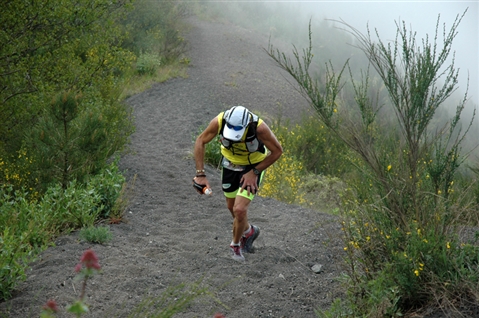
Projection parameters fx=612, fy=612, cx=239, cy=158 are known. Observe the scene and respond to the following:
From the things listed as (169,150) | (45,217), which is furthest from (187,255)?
(169,150)

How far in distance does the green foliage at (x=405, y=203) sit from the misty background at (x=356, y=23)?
20567mm

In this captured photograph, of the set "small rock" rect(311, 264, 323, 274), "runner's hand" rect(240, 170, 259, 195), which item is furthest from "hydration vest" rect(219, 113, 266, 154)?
"small rock" rect(311, 264, 323, 274)

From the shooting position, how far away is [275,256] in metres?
6.29

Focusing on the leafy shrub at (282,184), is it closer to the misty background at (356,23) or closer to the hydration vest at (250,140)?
the hydration vest at (250,140)

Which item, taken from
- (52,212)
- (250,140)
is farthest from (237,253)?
(52,212)

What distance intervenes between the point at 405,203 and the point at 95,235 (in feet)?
10.5

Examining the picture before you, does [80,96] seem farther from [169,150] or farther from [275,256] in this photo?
[169,150]

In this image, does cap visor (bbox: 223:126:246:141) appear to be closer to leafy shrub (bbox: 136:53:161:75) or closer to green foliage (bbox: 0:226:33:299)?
green foliage (bbox: 0:226:33:299)

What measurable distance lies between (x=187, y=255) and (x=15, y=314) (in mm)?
2157

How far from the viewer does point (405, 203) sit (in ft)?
15.5

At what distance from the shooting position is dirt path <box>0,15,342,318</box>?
5023 mm

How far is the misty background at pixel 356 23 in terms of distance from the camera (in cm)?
2835

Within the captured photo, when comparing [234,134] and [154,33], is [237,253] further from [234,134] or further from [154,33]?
[154,33]

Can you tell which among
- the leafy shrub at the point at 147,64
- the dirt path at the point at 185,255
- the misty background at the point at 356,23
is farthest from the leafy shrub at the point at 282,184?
the misty background at the point at 356,23
